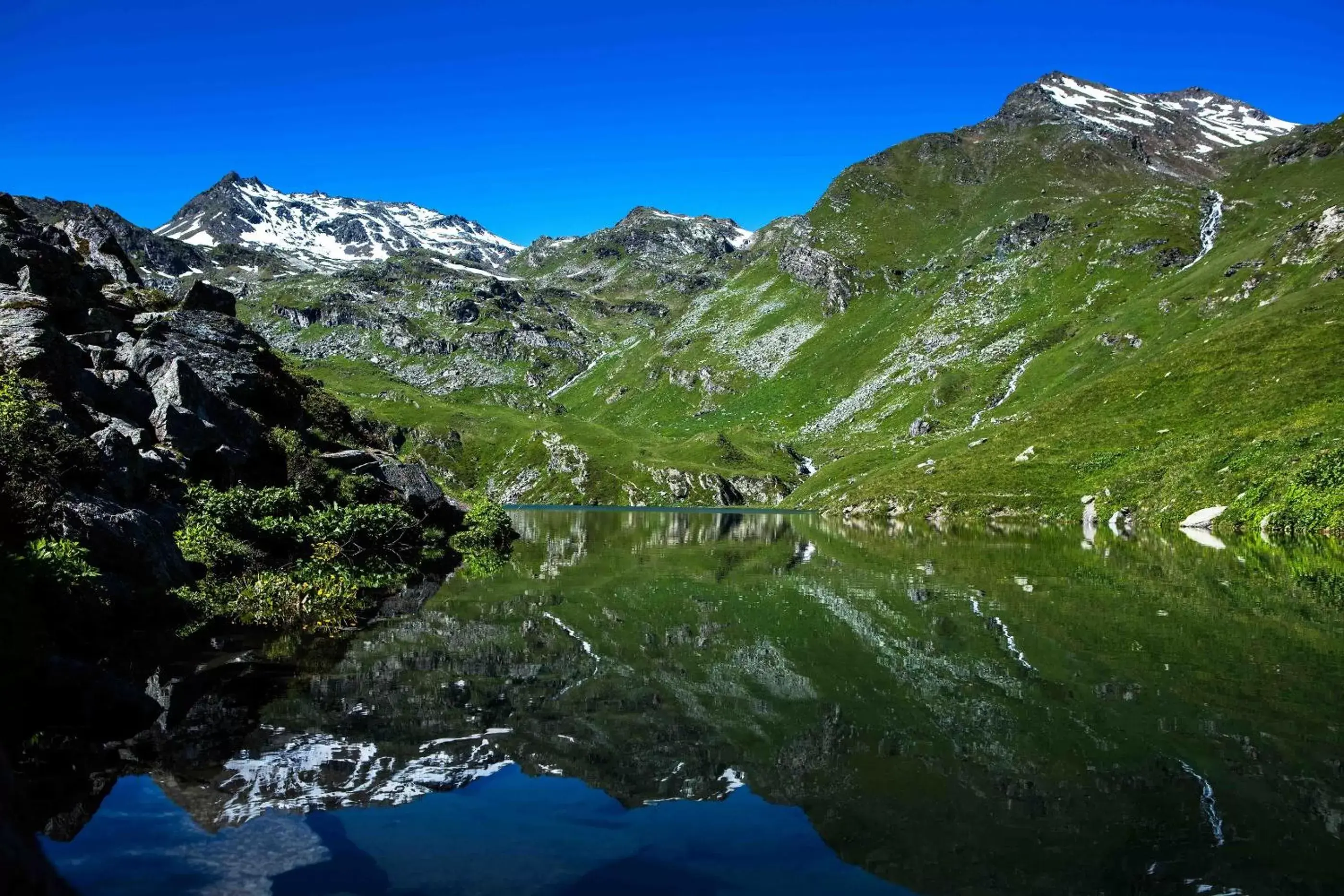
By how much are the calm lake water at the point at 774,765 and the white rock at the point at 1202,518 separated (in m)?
51.4

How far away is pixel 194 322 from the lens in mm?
56469

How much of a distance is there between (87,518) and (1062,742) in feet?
103

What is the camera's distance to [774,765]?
48.4 feet

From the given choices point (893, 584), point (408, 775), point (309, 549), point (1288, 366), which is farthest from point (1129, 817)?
point (1288, 366)

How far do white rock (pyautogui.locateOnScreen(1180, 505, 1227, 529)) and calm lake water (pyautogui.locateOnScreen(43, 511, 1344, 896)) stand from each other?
169 feet

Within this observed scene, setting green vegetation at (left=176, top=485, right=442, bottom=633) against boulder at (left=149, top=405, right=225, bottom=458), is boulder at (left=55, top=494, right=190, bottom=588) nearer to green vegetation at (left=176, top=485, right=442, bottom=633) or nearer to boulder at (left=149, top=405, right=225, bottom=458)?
green vegetation at (left=176, top=485, right=442, bottom=633)

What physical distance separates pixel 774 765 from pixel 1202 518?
77.8 meters

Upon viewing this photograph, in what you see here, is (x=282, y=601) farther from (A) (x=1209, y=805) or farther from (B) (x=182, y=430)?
(A) (x=1209, y=805)

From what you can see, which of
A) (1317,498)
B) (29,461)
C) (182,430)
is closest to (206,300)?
(182,430)

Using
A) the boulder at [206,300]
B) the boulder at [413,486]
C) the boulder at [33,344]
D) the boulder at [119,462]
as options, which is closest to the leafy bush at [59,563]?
the boulder at [119,462]

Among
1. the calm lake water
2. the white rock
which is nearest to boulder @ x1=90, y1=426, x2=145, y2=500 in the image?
the calm lake water

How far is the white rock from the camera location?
7344 centimetres

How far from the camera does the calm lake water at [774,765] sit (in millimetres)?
10570

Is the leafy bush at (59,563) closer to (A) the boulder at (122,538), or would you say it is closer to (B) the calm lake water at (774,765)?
(A) the boulder at (122,538)
